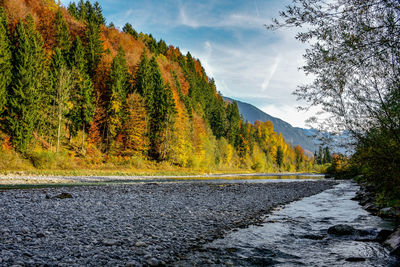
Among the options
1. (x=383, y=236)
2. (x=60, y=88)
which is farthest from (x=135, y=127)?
(x=383, y=236)

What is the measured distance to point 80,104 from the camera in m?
35.4

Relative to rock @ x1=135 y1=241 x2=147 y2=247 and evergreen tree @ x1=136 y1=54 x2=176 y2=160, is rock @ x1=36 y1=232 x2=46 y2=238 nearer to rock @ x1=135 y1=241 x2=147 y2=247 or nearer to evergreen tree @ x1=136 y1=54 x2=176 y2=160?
rock @ x1=135 y1=241 x2=147 y2=247

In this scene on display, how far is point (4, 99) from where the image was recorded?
1000 inches

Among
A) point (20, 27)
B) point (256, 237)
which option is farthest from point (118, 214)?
point (20, 27)

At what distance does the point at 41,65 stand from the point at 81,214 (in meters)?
28.2

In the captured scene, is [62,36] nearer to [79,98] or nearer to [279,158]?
[79,98]

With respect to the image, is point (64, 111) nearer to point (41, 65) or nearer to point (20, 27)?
point (41, 65)

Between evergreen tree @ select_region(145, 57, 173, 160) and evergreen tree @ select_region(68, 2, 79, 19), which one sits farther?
evergreen tree @ select_region(68, 2, 79, 19)

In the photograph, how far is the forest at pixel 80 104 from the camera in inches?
1045

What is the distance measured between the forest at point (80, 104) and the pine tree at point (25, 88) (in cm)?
9

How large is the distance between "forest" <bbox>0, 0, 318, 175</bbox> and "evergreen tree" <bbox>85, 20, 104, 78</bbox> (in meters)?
0.16

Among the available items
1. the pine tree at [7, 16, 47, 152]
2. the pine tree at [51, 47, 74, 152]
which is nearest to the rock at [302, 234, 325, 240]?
the pine tree at [7, 16, 47, 152]

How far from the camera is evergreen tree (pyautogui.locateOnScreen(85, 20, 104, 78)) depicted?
135 ft

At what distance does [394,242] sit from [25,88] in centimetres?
3244
